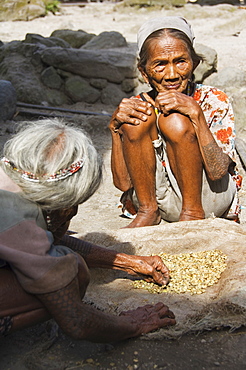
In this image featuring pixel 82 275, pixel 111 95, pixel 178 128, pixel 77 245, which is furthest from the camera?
pixel 111 95

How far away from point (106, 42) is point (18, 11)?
4461 mm

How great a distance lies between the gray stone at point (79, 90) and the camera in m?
7.95

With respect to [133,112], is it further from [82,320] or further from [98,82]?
[98,82]

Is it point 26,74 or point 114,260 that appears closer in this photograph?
point 114,260

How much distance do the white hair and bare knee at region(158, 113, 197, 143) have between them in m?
1.31

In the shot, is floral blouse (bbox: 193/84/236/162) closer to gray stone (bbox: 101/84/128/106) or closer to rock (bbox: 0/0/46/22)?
gray stone (bbox: 101/84/128/106)

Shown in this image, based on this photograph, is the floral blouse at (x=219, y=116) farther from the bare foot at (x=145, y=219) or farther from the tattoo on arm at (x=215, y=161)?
the bare foot at (x=145, y=219)

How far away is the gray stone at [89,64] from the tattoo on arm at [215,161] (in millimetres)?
4993

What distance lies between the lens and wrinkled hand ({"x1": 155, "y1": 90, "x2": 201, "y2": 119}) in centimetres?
318

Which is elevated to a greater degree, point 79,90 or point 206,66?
point 206,66

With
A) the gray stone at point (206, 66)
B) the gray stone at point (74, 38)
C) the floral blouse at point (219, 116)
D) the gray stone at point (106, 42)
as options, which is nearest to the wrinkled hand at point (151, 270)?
the floral blouse at point (219, 116)

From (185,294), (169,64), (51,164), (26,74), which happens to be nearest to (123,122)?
(169,64)

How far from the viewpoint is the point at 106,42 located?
29.0 ft

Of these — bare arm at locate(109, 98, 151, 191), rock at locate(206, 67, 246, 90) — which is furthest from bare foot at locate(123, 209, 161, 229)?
rock at locate(206, 67, 246, 90)
